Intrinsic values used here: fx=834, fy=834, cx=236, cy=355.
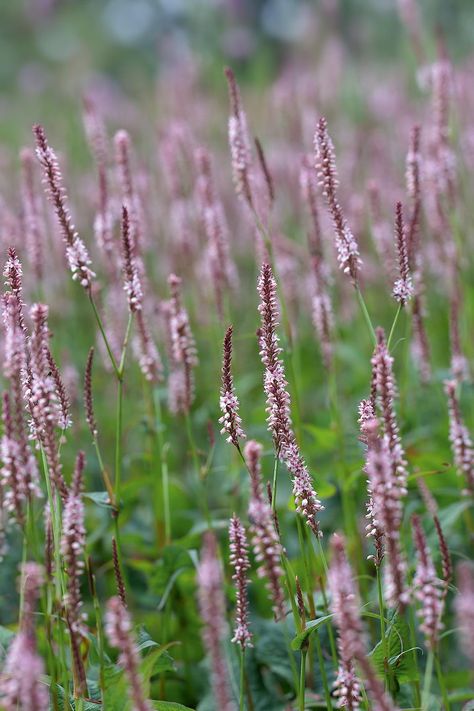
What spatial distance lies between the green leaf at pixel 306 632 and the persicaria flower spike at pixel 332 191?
2.73ft

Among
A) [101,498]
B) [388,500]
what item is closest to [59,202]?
[101,498]

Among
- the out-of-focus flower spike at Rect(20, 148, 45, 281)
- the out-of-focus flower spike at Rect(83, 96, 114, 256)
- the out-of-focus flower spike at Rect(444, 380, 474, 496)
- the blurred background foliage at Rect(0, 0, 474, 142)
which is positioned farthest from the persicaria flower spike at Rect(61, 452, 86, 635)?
the blurred background foliage at Rect(0, 0, 474, 142)

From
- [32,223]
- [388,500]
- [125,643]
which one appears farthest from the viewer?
[32,223]

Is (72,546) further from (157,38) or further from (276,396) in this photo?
(157,38)

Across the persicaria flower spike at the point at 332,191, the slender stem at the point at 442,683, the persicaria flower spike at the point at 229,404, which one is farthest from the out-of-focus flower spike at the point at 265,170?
the slender stem at the point at 442,683

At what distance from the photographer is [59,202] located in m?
1.87

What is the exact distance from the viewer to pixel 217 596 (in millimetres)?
1316

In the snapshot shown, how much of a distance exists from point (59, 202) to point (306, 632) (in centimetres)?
108

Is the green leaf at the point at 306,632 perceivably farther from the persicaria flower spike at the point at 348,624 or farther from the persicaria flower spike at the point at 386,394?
the persicaria flower spike at the point at 386,394

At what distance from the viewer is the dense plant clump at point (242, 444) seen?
1.60m

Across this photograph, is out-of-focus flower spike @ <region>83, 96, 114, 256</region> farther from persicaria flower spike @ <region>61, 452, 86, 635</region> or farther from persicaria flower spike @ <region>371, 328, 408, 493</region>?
persicaria flower spike @ <region>371, 328, 408, 493</region>

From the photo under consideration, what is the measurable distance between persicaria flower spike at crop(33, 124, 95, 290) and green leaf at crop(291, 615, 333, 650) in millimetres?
908

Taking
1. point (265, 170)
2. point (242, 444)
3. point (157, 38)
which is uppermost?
point (157, 38)

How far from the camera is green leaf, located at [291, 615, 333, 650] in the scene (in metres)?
1.73
